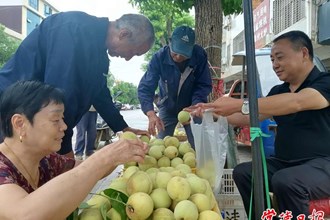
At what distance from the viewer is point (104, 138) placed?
9438mm

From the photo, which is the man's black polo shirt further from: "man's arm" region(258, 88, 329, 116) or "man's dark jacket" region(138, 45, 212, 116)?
"man's dark jacket" region(138, 45, 212, 116)

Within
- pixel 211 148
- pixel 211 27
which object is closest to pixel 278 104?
pixel 211 148

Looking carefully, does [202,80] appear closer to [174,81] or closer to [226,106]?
[174,81]

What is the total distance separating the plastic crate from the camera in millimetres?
2330

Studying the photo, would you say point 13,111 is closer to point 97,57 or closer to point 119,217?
point 119,217

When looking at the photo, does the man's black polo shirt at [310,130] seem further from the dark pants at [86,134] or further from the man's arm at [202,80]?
the dark pants at [86,134]

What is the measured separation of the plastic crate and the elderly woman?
3.42ft

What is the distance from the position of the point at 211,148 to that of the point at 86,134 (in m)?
5.02

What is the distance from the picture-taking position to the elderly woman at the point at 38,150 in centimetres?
115

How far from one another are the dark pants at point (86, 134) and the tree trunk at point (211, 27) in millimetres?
3148

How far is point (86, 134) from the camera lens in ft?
22.7

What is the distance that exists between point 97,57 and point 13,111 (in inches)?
37.2

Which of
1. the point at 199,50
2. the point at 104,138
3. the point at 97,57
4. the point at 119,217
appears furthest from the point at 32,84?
the point at 104,138

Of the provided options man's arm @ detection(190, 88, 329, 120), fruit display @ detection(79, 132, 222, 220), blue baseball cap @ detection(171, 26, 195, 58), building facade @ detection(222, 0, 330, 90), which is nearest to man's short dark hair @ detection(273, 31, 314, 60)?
man's arm @ detection(190, 88, 329, 120)
